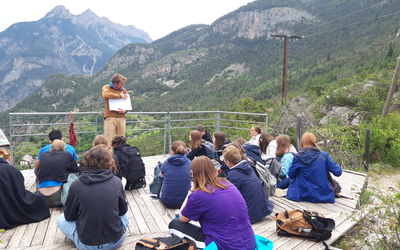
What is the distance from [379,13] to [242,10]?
64551 millimetres

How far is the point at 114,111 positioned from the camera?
19.0 ft

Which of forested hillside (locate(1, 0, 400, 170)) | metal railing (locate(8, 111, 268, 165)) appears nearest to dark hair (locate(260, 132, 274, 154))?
metal railing (locate(8, 111, 268, 165))

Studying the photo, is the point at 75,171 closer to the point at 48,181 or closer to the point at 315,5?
the point at 48,181

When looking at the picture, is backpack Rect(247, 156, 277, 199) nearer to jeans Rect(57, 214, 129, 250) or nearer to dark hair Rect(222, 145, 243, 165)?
dark hair Rect(222, 145, 243, 165)

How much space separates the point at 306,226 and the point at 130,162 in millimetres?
2653

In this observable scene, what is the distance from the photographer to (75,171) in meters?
3.93

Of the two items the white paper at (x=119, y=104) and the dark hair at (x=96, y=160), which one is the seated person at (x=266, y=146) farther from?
the dark hair at (x=96, y=160)

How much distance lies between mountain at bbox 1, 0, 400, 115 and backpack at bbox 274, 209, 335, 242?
1700 inches

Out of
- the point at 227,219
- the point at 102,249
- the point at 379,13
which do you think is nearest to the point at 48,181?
the point at 102,249

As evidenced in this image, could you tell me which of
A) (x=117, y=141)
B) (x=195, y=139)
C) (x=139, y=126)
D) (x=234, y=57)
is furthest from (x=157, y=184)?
(x=234, y=57)

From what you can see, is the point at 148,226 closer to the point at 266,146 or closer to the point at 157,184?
the point at 157,184

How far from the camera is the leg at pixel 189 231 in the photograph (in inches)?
96.8

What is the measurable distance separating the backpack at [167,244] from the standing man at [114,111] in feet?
12.1

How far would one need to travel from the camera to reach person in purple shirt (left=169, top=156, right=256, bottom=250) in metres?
2.29
